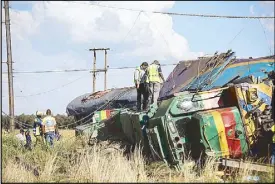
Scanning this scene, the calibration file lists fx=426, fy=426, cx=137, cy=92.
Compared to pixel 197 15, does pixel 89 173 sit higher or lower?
lower

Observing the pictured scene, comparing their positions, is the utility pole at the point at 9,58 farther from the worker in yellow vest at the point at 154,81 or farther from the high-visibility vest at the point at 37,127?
the worker in yellow vest at the point at 154,81

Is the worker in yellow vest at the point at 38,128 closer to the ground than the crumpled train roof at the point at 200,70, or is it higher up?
closer to the ground

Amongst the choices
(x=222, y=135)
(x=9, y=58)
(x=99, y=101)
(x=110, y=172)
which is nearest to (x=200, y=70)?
(x=222, y=135)

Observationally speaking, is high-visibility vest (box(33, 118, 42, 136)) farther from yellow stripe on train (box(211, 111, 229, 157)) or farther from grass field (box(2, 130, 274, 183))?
yellow stripe on train (box(211, 111, 229, 157))

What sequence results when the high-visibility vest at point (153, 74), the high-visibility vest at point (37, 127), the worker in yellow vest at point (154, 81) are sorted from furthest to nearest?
the high-visibility vest at point (37, 127)
the high-visibility vest at point (153, 74)
the worker in yellow vest at point (154, 81)

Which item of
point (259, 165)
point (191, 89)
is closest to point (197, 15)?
point (191, 89)

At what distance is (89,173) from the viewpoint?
7844 mm

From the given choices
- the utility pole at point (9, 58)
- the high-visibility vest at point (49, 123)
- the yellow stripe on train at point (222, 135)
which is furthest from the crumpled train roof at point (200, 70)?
the utility pole at point (9, 58)

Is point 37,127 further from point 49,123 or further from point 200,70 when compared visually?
point 200,70

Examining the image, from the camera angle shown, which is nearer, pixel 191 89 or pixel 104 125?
pixel 191 89

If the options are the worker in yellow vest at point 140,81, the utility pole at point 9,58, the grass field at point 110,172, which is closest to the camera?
the grass field at point 110,172

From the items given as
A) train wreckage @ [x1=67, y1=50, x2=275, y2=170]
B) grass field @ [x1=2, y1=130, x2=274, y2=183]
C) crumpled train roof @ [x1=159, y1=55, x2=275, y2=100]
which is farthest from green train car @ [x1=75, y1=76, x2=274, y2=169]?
crumpled train roof @ [x1=159, y1=55, x2=275, y2=100]

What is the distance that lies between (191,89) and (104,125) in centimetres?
317

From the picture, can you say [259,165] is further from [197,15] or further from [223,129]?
[197,15]
